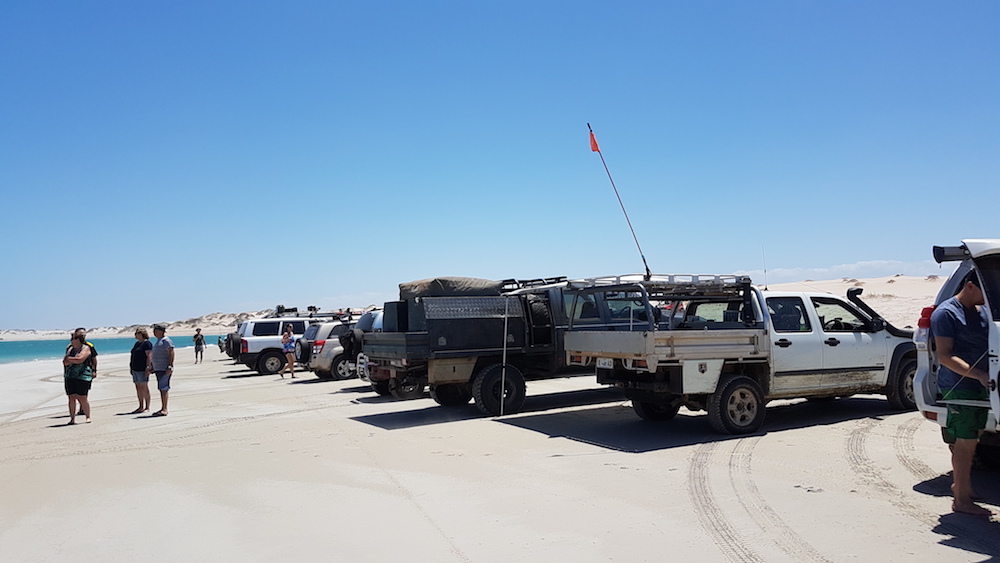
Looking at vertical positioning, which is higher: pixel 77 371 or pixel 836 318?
pixel 836 318

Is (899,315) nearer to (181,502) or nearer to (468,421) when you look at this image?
(468,421)

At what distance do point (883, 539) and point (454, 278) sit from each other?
328 inches

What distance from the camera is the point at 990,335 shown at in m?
5.73

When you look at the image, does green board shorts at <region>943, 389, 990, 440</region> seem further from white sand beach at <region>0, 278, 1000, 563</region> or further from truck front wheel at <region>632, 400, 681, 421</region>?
truck front wheel at <region>632, 400, 681, 421</region>

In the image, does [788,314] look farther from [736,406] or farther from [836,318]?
[736,406]

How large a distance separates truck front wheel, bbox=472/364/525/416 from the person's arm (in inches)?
288

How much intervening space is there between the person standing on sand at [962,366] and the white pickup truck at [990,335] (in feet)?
0.32

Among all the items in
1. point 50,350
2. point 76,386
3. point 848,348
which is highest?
point 848,348

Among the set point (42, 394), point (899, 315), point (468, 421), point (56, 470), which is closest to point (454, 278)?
point (468, 421)

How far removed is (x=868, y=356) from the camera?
10859 millimetres

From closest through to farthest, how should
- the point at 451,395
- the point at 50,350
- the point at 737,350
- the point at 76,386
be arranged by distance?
the point at 737,350
the point at 76,386
the point at 451,395
the point at 50,350

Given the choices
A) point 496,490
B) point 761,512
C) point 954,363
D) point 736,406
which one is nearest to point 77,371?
point 496,490

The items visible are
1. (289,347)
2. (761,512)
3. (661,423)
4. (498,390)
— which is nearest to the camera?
(761,512)

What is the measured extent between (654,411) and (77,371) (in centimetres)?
995
